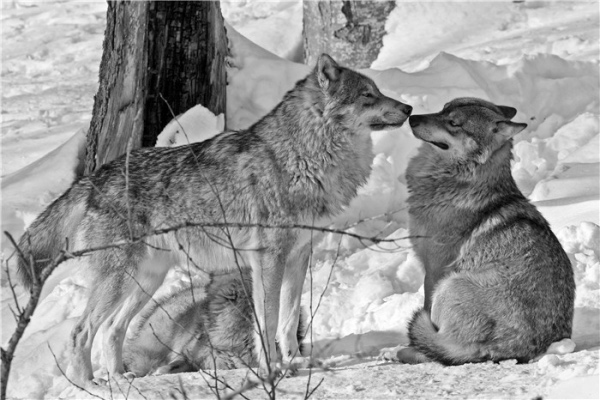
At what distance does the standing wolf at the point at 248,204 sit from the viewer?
611 cm

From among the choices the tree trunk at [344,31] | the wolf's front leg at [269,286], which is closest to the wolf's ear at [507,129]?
the wolf's front leg at [269,286]

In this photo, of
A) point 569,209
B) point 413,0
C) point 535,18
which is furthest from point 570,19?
point 569,209

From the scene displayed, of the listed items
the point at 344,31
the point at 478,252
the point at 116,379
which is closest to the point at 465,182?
the point at 478,252

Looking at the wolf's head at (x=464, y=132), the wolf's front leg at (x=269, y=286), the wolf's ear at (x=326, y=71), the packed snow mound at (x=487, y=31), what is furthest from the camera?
the packed snow mound at (x=487, y=31)

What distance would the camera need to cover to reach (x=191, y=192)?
6.35m

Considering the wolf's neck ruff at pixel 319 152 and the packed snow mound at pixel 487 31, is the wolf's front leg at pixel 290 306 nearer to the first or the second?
the wolf's neck ruff at pixel 319 152

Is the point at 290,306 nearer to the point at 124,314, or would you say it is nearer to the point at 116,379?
the point at 124,314

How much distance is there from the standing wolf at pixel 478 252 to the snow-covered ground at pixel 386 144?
0.21 meters

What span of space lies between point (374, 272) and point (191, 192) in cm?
200

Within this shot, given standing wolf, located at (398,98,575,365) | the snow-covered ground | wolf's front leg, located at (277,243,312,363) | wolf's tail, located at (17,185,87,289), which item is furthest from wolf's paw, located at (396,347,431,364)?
wolf's tail, located at (17,185,87,289)

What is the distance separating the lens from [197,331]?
21.8ft

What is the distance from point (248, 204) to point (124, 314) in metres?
1.16

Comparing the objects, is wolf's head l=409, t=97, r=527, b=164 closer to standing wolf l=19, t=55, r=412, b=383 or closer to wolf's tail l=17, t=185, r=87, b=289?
standing wolf l=19, t=55, r=412, b=383

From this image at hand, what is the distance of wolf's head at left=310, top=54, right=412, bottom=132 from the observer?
20.2 ft
